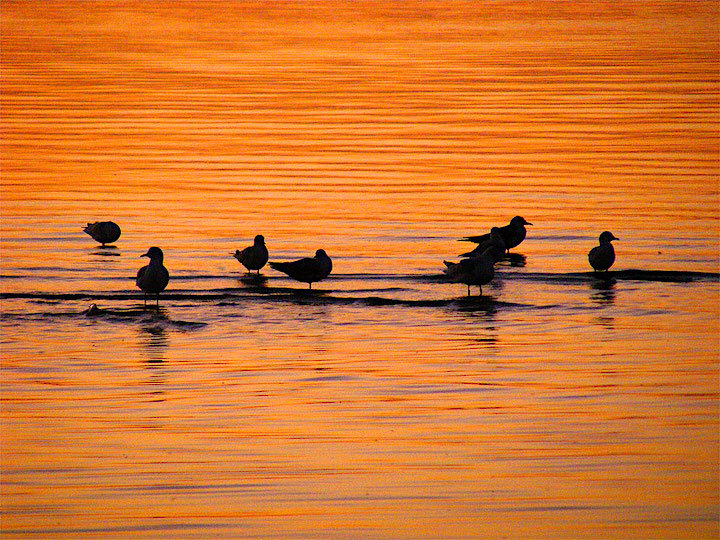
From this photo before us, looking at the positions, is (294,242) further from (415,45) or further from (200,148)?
(415,45)

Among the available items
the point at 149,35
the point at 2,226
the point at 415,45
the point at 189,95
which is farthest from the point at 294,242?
the point at 149,35

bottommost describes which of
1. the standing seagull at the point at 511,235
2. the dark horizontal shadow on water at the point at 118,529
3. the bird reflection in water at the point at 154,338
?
the dark horizontal shadow on water at the point at 118,529

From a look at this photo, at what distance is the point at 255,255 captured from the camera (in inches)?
741

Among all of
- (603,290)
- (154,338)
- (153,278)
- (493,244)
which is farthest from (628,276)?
(154,338)

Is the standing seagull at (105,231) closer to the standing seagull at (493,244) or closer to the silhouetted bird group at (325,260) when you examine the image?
the silhouetted bird group at (325,260)

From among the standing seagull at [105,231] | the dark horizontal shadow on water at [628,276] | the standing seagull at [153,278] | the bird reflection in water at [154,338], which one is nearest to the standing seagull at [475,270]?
the dark horizontal shadow on water at [628,276]

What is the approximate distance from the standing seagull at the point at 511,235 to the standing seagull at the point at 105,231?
5637mm

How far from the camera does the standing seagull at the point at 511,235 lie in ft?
67.4

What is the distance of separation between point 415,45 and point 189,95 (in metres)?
18.5

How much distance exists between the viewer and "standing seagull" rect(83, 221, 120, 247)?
20.9 metres

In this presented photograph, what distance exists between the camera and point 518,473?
10.1 metres

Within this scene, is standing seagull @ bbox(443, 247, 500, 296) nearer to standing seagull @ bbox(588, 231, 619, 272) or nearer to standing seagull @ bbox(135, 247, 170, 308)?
standing seagull @ bbox(588, 231, 619, 272)

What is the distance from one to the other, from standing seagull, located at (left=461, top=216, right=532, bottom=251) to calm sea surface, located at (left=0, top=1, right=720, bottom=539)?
1.17ft

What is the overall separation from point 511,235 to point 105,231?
21.2ft
